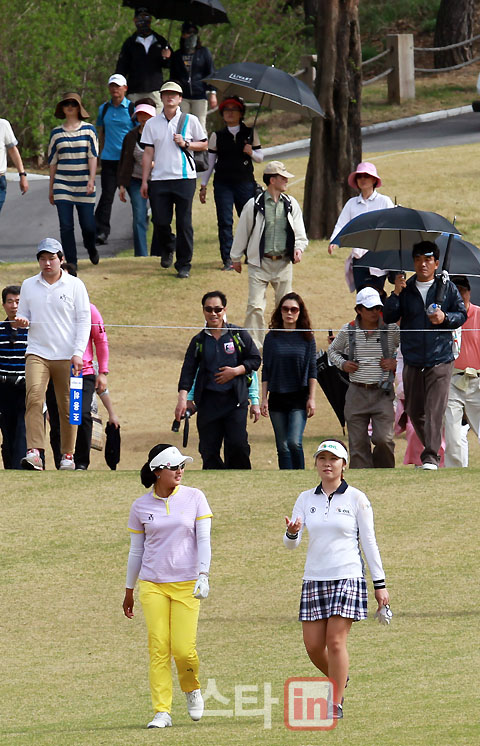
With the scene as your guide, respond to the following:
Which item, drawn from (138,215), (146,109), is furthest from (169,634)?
(138,215)

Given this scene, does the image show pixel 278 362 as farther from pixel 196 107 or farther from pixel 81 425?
pixel 196 107

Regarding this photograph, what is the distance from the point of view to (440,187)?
2511 centimetres

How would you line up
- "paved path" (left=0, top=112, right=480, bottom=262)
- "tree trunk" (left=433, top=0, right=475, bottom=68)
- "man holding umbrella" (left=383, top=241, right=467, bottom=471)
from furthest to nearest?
"tree trunk" (left=433, top=0, right=475, bottom=68) < "paved path" (left=0, top=112, right=480, bottom=262) < "man holding umbrella" (left=383, top=241, right=467, bottom=471)

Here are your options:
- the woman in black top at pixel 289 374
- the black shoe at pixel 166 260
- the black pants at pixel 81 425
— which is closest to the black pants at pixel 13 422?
the black pants at pixel 81 425

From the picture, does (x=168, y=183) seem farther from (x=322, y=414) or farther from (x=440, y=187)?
(x=440, y=187)

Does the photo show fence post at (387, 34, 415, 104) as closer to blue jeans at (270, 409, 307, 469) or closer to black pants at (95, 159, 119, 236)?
Answer: black pants at (95, 159, 119, 236)

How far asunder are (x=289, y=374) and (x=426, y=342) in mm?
1402

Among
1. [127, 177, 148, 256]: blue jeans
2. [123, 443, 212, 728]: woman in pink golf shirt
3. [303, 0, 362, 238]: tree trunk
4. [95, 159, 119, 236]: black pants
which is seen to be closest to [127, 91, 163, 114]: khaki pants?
[95, 159, 119, 236]: black pants

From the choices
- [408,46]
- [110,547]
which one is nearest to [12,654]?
[110,547]

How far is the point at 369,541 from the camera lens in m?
8.38

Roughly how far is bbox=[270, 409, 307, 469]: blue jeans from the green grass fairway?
0.37 m

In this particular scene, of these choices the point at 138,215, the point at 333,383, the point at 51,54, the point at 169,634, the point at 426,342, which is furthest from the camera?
the point at 51,54

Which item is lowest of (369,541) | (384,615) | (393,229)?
(384,615)

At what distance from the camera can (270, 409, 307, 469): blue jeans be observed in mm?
13867
